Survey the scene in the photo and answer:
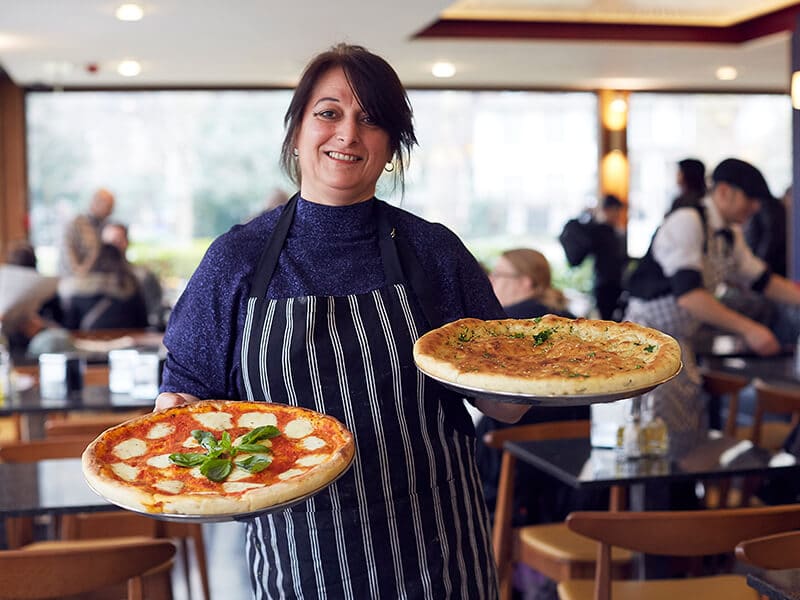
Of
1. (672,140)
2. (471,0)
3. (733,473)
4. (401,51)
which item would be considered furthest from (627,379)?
(672,140)

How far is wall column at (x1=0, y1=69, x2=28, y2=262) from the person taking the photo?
32.3ft

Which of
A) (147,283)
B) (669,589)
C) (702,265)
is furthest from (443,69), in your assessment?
(669,589)

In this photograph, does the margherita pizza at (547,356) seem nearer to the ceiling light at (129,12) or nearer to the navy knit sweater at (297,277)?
the navy knit sweater at (297,277)

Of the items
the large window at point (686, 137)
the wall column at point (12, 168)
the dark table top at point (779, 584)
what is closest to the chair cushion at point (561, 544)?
the dark table top at point (779, 584)

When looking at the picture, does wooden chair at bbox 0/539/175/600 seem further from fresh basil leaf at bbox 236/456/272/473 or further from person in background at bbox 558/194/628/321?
person in background at bbox 558/194/628/321

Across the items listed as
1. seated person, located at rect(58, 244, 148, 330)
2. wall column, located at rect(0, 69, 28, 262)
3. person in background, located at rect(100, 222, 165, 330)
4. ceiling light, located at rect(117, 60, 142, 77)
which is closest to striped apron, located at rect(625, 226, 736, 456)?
seated person, located at rect(58, 244, 148, 330)

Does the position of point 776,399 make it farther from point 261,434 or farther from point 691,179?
point 261,434

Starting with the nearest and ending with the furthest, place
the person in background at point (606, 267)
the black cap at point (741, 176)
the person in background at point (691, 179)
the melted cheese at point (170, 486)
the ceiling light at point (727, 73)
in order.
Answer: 1. the melted cheese at point (170, 486)
2. the black cap at point (741, 176)
3. the person in background at point (691, 179)
4. the person in background at point (606, 267)
5. the ceiling light at point (727, 73)

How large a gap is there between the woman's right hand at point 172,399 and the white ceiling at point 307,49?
4.09 m

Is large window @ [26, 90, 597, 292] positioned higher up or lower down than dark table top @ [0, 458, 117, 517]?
higher up

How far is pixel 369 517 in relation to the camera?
6.34 ft

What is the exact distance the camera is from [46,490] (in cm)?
277

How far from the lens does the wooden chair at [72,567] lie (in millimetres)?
2205

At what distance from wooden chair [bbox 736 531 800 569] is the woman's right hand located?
1.14 metres
